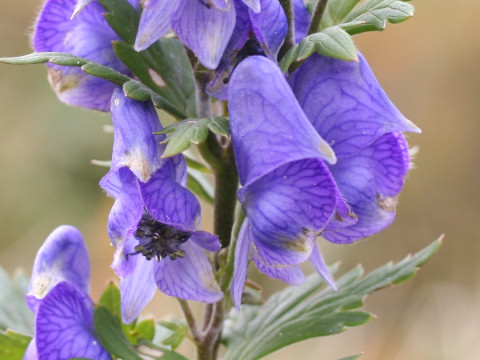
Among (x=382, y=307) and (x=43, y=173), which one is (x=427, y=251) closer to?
(x=382, y=307)

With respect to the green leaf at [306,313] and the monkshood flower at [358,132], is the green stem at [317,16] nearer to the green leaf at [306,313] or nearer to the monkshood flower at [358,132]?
the monkshood flower at [358,132]

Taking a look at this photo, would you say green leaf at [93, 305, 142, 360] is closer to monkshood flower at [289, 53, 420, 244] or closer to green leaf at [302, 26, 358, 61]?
monkshood flower at [289, 53, 420, 244]

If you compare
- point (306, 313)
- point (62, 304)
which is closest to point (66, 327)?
point (62, 304)

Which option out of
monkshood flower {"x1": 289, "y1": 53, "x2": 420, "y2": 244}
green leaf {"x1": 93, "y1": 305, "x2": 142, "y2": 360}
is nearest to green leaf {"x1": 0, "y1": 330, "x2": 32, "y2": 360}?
green leaf {"x1": 93, "y1": 305, "x2": 142, "y2": 360}

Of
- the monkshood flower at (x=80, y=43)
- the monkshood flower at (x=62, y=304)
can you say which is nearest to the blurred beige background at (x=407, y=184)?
the monkshood flower at (x=62, y=304)

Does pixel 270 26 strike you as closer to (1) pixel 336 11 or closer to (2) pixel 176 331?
(1) pixel 336 11

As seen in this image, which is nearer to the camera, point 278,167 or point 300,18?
point 278,167

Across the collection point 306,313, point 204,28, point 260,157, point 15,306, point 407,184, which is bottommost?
point 407,184

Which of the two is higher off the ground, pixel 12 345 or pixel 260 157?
pixel 260 157
